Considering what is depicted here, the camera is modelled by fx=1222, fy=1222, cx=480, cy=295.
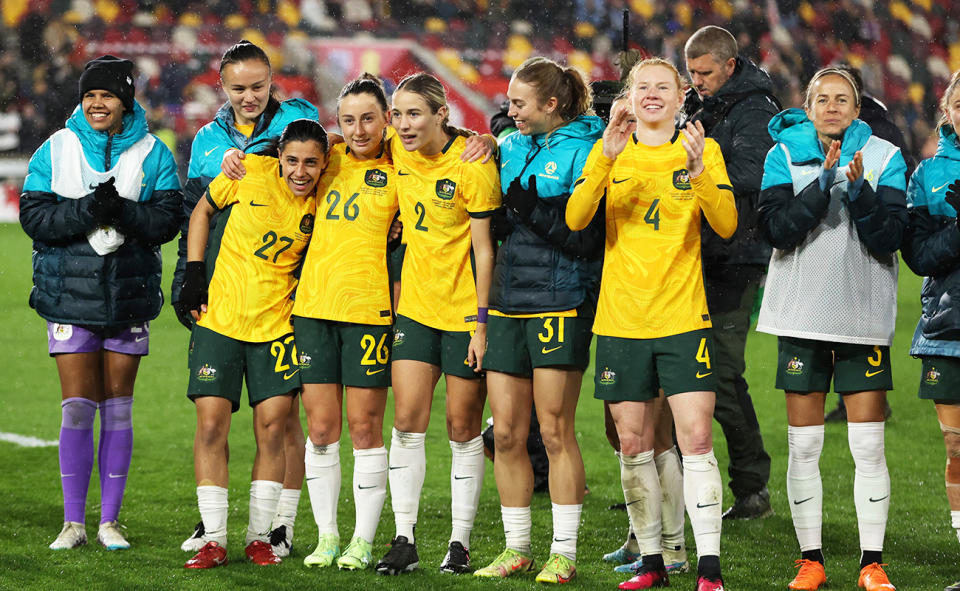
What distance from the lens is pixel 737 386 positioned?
558 centimetres

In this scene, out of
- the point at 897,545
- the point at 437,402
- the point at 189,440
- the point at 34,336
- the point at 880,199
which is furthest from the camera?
the point at 34,336

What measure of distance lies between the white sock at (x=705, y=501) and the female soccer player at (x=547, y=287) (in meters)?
0.45

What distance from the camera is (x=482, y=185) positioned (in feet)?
14.2

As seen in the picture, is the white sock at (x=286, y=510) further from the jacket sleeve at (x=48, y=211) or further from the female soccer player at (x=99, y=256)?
the jacket sleeve at (x=48, y=211)

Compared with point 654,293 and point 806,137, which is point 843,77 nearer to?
point 806,137

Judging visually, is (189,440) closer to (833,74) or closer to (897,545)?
(897,545)

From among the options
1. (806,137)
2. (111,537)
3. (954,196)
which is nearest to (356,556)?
(111,537)

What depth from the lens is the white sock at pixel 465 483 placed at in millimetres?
4508

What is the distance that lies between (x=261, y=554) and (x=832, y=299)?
2291mm

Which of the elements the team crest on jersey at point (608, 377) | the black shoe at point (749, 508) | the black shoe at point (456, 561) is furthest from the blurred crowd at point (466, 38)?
the team crest on jersey at point (608, 377)

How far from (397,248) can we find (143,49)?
54.4ft

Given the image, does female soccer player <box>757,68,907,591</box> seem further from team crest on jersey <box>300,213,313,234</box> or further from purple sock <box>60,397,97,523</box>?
purple sock <box>60,397,97,523</box>

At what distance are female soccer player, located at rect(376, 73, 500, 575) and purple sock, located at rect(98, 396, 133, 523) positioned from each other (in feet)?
4.05

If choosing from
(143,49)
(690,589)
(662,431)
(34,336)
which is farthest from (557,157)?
(143,49)
